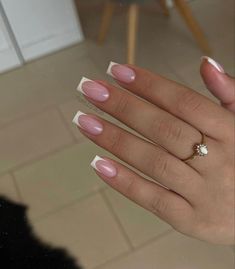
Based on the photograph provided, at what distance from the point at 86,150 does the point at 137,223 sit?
341 millimetres

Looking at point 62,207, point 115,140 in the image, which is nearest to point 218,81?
point 115,140

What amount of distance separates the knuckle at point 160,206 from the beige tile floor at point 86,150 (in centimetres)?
35

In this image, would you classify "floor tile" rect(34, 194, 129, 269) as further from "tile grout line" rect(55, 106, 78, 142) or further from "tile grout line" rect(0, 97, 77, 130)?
"tile grout line" rect(0, 97, 77, 130)

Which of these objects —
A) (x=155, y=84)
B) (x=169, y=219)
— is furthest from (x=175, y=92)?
(x=169, y=219)

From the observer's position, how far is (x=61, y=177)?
1.33 meters

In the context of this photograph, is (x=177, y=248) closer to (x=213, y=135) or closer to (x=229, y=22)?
(x=213, y=135)

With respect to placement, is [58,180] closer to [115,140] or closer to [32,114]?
[32,114]

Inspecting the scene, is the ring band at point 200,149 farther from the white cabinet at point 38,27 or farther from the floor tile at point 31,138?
the white cabinet at point 38,27

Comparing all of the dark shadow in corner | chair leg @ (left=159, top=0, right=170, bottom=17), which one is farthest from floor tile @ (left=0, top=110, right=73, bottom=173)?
chair leg @ (left=159, top=0, right=170, bottom=17)

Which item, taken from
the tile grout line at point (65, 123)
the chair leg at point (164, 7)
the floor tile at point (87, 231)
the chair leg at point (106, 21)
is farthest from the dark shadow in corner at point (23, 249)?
the chair leg at point (164, 7)

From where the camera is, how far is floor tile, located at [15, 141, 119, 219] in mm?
1267

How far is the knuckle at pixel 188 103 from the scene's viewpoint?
551mm

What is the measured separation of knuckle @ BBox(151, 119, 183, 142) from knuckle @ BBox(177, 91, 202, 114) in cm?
2

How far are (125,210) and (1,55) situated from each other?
0.91 metres
